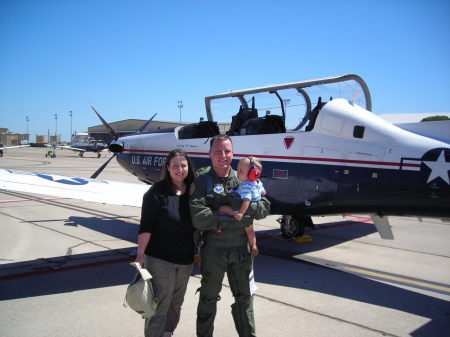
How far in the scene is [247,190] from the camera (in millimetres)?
3195

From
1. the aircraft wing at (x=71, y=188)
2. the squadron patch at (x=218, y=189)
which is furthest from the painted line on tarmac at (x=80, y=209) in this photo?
the squadron patch at (x=218, y=189)

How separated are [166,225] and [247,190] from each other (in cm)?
76

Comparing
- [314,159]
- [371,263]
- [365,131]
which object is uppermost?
[365,131]

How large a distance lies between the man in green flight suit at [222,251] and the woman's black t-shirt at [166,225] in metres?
0.16

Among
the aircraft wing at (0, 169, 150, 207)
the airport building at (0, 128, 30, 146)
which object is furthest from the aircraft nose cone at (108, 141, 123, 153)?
the airport building at (0, 128, 30, 146)

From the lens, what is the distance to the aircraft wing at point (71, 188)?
6.30m

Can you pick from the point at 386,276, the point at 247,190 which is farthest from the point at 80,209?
the point at 247,190

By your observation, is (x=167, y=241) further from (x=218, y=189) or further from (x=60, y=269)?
(x=60, y=269)

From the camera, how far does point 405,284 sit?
5578 millimetres

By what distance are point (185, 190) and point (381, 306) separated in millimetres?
3107

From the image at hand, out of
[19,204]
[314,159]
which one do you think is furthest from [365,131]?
[19,204]

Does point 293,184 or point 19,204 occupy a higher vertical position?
point 293,184

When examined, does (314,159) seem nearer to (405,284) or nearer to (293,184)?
(293,184)

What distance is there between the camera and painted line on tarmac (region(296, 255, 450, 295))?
215 inches
